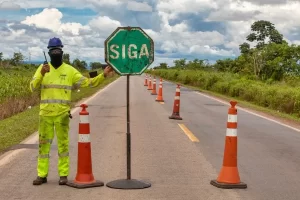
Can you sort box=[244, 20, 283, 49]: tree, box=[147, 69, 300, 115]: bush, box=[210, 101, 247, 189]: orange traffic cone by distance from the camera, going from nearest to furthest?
box=[210, 101, 247, 189]: orange traffic cone < box=[147, 69, 300, 115]: bush < box=[244, 20, 283, 49]: tree

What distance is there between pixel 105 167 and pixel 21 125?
6.54 meters

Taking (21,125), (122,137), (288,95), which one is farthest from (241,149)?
(288,95)

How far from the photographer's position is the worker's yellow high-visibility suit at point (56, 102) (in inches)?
287

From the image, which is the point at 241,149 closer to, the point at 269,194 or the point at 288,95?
the point at 269,194

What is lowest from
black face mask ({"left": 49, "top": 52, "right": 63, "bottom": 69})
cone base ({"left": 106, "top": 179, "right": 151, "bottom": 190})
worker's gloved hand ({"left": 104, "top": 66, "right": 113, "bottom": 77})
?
cone base ({"left": 106, "top": 179, "right": 151, "bottom": 190})

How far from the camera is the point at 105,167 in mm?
8680

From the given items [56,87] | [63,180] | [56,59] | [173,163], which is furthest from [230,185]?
[56,59]

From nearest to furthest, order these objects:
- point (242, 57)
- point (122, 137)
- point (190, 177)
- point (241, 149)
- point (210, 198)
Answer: point (210, 198), point (190, 177), point (241, 149), point (122, 137), point (242, 57)

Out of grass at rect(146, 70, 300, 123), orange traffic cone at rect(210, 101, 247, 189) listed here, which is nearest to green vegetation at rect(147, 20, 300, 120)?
grass at rect(146, 70, 300, 123)

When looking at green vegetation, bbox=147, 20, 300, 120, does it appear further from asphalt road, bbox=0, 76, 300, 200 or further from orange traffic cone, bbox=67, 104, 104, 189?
orange traffic cone, bbox=67, 104, 104, 189

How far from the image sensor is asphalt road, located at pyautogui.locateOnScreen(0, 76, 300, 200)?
6973 millimetres

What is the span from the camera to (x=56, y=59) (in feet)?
23.8

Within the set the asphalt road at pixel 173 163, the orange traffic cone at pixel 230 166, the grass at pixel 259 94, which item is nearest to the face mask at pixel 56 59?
the asphalt road at pixel 173 163

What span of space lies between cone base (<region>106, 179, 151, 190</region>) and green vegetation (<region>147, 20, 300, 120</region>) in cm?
1527
